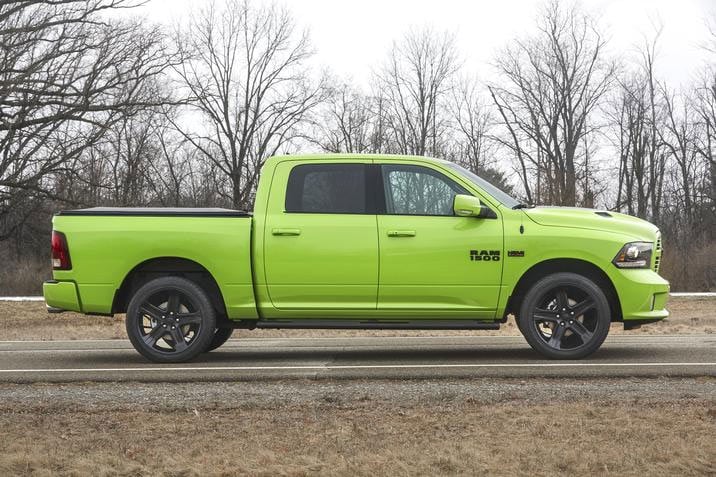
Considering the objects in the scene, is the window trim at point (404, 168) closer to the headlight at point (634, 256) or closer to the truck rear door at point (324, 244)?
the truck rear door at point (324, 244)

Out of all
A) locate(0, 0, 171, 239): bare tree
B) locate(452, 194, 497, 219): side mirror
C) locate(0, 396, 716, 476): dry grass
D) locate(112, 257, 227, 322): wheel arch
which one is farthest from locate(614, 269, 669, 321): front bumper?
locate(0, 0, 171, 239): bare tree

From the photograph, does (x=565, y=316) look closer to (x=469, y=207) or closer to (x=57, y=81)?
(x=469, y=207)

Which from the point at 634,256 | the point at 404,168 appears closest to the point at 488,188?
the point at 404,168

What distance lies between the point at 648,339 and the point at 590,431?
6.30 meters

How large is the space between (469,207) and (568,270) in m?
1.19

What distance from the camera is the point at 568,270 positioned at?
923 cm

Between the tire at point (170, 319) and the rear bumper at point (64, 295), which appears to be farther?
the rear bumper at point (64, 295)

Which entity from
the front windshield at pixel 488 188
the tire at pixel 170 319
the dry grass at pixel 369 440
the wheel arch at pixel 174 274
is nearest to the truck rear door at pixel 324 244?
the wheel arch at pixel 174 274

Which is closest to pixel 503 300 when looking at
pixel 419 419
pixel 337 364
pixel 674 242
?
pixel 337 364

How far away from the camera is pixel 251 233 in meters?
9.25

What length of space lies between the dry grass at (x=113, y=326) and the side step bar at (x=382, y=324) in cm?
448

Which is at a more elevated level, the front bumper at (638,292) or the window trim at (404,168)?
the window trim at (404,168)

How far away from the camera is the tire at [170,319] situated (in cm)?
930

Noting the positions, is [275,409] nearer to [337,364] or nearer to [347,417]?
[347,417]
